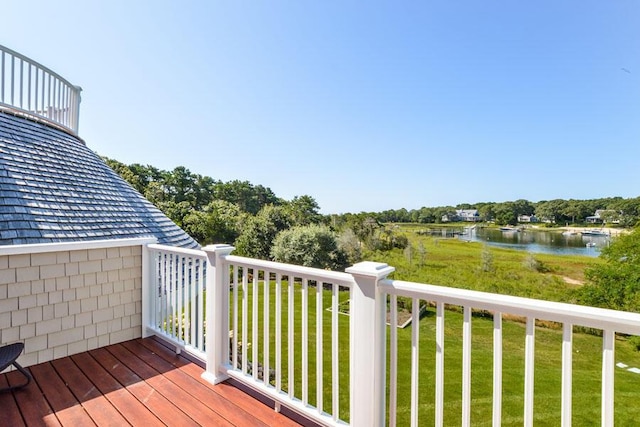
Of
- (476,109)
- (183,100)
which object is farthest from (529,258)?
(183,100)

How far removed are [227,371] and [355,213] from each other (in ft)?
86.3

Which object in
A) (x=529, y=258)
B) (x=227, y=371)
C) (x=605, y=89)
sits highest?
(x=605, y=89)

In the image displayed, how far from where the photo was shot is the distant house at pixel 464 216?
36.8 metres

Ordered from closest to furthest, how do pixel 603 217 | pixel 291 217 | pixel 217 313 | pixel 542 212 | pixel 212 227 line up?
1. pixel 217 313
2. pixel 291 217
3. pixel 212 227
4. pixel 603 217
5. pixel 542 212

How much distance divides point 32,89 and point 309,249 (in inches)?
474

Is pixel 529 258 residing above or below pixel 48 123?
below

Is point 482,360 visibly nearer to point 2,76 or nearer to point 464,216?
point 2,76

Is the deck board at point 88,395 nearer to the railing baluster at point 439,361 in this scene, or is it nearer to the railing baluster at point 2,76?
the railing baluster at point 439,361

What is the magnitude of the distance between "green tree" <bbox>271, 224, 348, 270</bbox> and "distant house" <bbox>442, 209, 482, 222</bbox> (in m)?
24.0

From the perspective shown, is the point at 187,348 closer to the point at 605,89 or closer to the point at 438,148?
the point at 438,148

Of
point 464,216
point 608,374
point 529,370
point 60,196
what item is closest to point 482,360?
point 529,370

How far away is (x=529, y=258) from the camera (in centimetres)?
2309

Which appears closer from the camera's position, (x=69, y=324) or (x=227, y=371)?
(x=227, y=371)

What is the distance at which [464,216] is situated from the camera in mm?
37938
